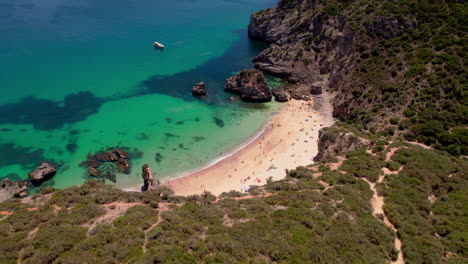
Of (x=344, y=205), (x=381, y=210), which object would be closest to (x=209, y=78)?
(x=344, y=205)

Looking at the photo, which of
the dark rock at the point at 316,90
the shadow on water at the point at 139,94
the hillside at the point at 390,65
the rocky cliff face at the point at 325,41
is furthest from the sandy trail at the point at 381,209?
the shadow on water at the point at 139,94

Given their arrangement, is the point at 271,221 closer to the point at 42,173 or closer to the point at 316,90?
the point at 42,173

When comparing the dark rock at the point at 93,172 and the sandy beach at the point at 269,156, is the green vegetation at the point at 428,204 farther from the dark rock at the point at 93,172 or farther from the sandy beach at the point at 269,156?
the dark rock at the point at 93,172

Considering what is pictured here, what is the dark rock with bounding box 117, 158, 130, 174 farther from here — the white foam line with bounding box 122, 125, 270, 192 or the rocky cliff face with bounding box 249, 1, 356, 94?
the rocky cliff face with bounding box 249, 1, 356, 94

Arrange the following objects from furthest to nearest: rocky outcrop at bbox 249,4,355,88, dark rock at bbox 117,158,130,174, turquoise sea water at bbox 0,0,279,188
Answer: rocky outcrop at bbox 249,4,355,88 < turquoise sea water at bbox 0,0,279,188 < dark rock at bbox 117,158,130,174

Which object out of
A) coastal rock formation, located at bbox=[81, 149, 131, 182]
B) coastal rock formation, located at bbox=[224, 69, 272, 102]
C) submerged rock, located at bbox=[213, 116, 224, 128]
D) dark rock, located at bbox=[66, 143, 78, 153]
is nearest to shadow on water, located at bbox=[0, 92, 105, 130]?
dark rock, located at bbox=[66, 143, 78, 153]
